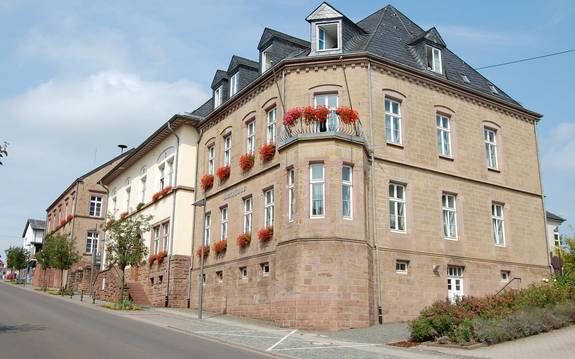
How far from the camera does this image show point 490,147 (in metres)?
27.0

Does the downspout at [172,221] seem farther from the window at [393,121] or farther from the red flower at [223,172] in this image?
the window at [393,121]

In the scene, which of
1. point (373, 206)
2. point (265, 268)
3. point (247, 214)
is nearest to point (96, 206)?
point (247, 214)

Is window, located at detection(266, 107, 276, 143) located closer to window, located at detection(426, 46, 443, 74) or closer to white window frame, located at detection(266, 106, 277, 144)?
white window frame, located at detection(266, 106, 277, 144)

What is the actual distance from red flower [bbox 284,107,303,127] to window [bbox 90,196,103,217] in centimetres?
3897

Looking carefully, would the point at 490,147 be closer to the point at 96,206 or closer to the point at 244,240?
the point at 244,240

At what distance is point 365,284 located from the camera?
1980 centimetres

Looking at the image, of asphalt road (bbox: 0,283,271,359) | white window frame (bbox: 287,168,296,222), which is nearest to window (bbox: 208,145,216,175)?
white window frame (bbox: 287,168,296,222)

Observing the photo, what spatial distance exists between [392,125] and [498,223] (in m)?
7.26

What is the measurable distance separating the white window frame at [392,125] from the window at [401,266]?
4.76 metres

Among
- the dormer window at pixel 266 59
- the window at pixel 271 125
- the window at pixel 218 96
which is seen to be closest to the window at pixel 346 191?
the window at pixel 271 125

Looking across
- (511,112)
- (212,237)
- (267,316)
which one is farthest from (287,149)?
(511,112)

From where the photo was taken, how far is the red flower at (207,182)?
29.1m

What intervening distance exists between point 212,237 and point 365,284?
1053cm

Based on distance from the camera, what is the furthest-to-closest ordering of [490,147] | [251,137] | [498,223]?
1. [490,147]
2. [251,137]
3. [498,223]
